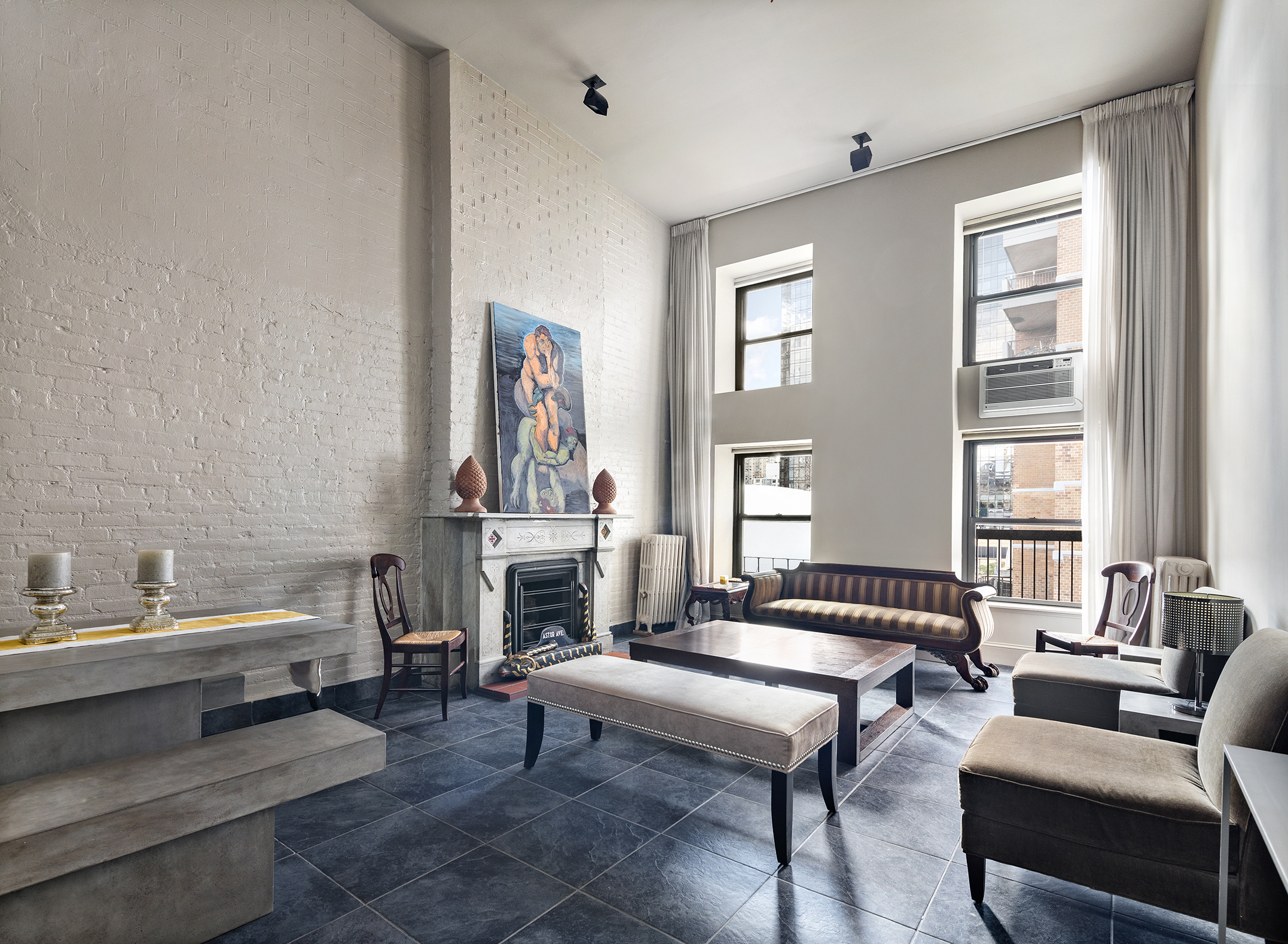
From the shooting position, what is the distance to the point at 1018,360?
17.0ft

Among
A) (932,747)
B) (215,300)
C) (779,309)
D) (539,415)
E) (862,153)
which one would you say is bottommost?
(932,747)

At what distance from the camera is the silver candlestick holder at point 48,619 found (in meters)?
2.14

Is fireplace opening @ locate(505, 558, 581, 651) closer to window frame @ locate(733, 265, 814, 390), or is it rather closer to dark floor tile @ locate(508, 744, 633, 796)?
dark floor tile @ locate(508, 744, 633, 796)

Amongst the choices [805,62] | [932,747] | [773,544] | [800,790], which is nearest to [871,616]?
[932,747]

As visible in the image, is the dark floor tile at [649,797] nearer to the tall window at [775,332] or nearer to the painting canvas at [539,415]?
the painting canvas at [539,415]

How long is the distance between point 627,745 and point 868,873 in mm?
1480

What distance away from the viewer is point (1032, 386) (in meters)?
5.11

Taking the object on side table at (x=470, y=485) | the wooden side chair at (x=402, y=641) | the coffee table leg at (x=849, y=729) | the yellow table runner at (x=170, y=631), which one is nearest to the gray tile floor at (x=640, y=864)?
the coffee table leg at (x=849, y=729)

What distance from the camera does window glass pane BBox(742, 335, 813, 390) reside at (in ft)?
22.1

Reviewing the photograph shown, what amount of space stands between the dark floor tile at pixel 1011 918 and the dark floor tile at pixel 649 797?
1.00 meters

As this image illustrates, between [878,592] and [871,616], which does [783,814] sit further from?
[878,592]

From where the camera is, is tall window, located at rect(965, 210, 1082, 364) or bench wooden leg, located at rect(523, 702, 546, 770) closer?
bench wooden leg, located at rect(523, 702, 546, 770)

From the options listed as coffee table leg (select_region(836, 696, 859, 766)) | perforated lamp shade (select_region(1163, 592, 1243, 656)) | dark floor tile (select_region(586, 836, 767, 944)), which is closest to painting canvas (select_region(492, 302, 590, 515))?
coffee table leg (select_region(836, 696, 859, 766))

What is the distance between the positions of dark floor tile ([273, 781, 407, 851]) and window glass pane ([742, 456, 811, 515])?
4.87m
